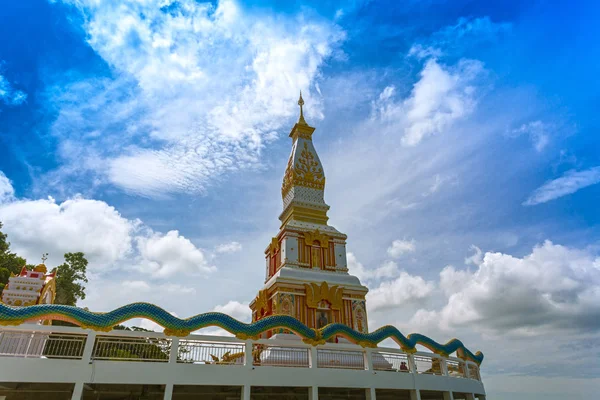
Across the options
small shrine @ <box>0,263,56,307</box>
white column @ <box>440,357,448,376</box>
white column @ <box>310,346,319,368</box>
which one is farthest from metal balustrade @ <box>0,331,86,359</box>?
white column @ <box>440,357,448,376</box>

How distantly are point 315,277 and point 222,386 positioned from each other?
10370 millimetres

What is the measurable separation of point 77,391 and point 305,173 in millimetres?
19740

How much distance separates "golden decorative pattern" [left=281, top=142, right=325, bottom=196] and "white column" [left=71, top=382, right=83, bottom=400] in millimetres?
18419

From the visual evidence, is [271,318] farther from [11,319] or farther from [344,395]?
[11,319]

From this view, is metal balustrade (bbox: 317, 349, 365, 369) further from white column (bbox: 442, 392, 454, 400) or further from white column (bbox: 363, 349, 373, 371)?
white column (bbox: 442, 392, 454, 400)

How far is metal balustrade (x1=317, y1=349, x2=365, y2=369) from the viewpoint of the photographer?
599 inches

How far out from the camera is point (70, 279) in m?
38.2

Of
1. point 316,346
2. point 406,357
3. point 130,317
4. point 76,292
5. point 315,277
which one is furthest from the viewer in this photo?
point 76,292

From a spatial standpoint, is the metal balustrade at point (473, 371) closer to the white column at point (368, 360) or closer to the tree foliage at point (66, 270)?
the white column at point (368, 360)

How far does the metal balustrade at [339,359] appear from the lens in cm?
1520

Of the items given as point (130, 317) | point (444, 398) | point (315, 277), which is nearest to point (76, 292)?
point (315, 277)

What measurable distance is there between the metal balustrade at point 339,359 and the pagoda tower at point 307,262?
488cm

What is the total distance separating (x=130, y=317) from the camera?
43.7ft

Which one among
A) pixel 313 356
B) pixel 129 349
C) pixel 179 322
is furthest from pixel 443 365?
pixel 129 349
